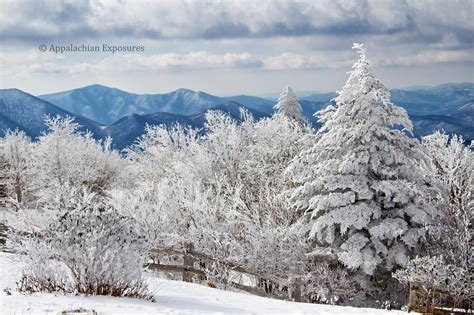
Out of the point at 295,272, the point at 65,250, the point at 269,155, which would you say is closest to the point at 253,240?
the point at 295,272

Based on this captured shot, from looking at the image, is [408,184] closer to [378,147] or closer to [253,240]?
[378,147]

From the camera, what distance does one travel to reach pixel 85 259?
10969 millimetres

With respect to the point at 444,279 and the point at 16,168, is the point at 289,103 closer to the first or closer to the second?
the point at 16,168

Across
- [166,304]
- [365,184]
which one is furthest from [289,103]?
[166,304]

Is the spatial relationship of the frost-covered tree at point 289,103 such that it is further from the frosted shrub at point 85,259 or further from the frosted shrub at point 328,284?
the frosted shrub at point 85,259

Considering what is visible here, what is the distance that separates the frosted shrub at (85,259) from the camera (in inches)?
438

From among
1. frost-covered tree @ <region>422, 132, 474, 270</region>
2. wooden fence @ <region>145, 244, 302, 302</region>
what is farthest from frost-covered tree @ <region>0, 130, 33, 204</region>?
frost-covered tree @ <region>422, 132, 474, 270</region>

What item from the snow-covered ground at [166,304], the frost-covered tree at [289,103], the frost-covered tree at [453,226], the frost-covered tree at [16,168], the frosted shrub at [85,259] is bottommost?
the snow-covered ground at [166,304]

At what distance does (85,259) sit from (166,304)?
1957 mm

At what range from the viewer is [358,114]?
755 inches

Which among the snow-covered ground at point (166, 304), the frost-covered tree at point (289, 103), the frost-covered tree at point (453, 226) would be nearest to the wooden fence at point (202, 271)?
the snow-covered ground at point (166, 304)

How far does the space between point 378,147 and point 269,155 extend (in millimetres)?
9543

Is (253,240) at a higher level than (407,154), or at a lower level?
lower

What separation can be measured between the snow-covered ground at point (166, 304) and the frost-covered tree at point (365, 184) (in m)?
5.69
